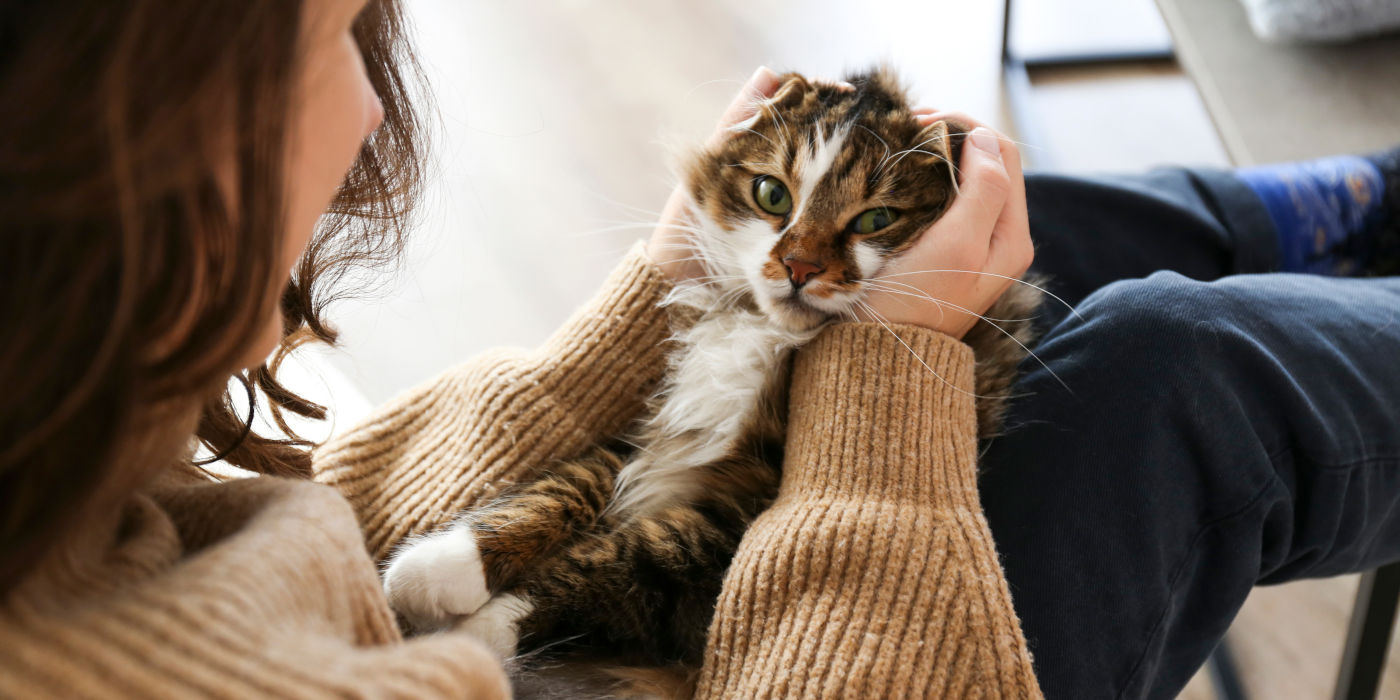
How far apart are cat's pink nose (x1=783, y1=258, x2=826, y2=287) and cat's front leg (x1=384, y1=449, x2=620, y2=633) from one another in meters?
0.29

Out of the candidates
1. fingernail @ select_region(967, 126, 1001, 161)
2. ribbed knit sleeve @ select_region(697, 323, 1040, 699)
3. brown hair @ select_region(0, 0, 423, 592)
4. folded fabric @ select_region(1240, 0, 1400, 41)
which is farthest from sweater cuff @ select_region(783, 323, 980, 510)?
folded fabric @ select_region(1240, 0, 1400, 41)

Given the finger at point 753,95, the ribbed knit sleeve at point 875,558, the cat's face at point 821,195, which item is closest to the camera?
the ribbed knit sleeve at point 875,558

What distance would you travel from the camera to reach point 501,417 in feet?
3.00

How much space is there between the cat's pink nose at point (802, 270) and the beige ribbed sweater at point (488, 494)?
0.06 m

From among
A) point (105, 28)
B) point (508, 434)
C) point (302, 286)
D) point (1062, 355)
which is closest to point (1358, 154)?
point (1062, 355)

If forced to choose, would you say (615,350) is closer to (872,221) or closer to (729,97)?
(872,221)

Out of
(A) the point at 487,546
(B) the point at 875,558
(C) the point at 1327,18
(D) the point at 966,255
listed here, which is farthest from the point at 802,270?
(C) the point at 1327,18

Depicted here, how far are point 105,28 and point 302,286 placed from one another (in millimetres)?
517

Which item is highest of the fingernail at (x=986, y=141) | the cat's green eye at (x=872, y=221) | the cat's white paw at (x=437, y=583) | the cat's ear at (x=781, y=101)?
the cat's ear at (x=781, y=101)

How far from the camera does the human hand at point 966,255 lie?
0.85 meters

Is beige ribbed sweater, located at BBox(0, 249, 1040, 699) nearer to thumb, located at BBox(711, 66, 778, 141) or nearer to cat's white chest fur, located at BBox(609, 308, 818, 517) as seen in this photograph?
cat's white chest fur, located at BBox(609, 308, 818, 517)

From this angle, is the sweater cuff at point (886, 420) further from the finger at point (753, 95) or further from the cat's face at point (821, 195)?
the finger at point (753, 95)

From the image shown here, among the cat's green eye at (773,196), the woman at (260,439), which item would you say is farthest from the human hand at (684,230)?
the woman at (260,439)

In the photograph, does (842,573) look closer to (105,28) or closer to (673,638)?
(673,638)
